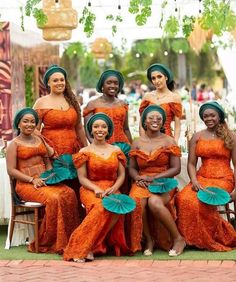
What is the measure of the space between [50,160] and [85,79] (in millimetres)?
39276

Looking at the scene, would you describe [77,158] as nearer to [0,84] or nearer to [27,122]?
[27,122]

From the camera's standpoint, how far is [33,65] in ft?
52.7

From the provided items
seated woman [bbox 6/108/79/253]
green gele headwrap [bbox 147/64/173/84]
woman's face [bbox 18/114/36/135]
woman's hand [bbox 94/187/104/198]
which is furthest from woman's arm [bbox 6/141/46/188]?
green gele headwrap [bbox 147/64/173/84]

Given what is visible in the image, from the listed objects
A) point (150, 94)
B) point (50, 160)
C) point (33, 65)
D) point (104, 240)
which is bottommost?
point (104, 240)

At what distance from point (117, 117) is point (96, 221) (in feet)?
4.28

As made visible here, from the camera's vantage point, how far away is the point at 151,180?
28.8 ft

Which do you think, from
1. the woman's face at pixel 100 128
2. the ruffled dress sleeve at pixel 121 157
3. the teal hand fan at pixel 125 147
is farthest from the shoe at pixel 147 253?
the woman's face at pixel 100 128

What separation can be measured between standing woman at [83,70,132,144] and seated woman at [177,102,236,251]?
2.44ft

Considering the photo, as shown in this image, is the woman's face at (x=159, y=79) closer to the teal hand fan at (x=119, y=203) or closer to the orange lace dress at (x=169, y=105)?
the orange lace dress at (x=169, y=105)

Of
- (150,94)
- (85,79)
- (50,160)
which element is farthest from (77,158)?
(85,79)

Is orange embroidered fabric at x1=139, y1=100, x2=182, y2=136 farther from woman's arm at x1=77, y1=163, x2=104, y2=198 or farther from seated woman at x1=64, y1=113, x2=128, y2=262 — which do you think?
woman's arm at x1=77, y1=163, x2=104, y2=198

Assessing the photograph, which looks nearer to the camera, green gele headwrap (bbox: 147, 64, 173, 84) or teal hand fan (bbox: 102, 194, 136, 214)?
teal hand fan (bbox: 102, 194, 136, 214)

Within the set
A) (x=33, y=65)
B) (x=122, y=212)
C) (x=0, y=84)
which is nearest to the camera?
(x=122, y=212)

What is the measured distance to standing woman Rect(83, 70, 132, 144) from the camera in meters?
9.31
